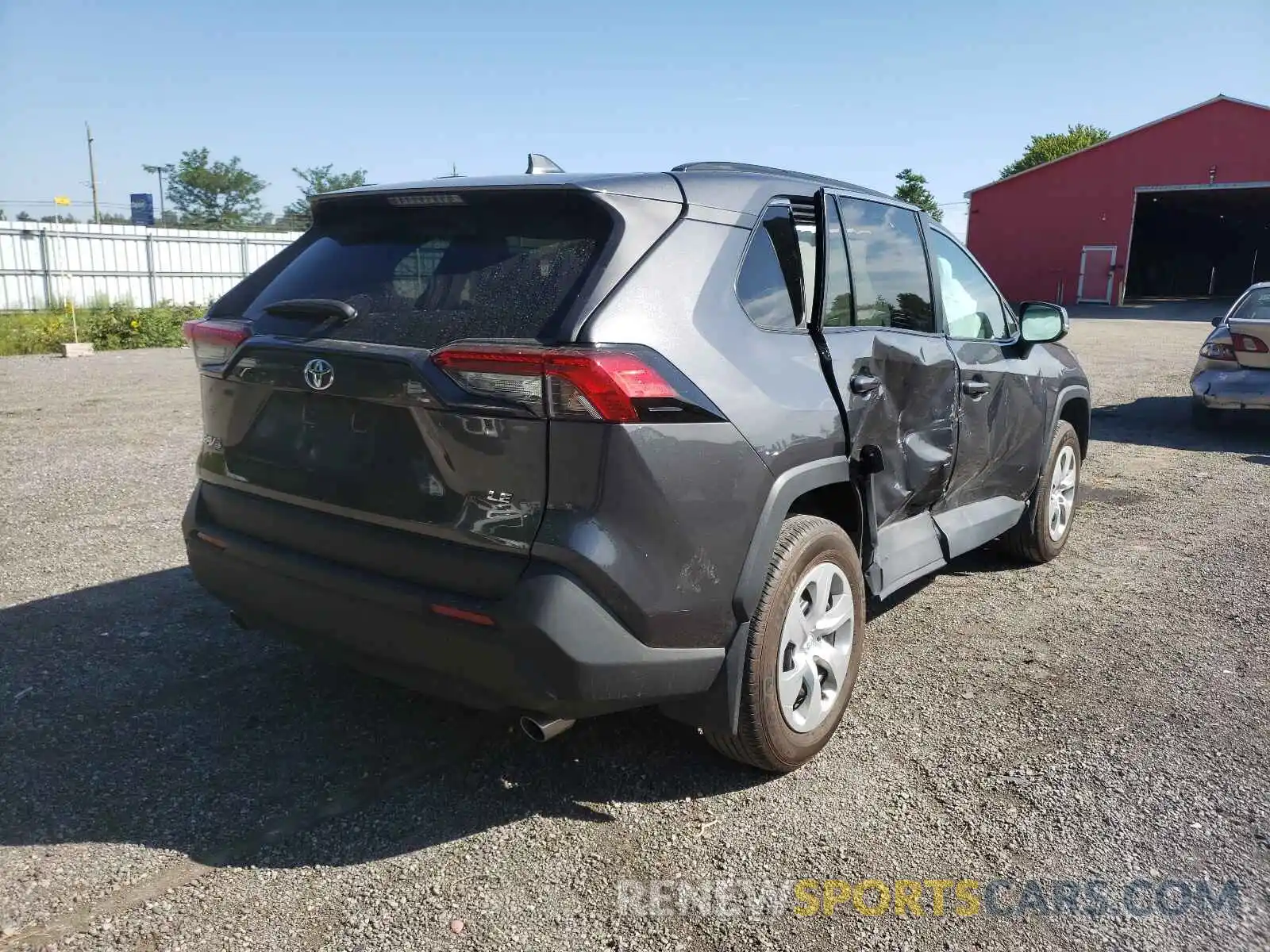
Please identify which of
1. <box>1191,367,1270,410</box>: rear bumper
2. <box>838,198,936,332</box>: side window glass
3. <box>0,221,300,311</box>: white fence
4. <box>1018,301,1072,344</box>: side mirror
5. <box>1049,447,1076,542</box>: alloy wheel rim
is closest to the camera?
<box>838,198,936,332</box>: side window glass

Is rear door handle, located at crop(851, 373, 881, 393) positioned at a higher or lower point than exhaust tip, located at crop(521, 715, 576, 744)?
higher

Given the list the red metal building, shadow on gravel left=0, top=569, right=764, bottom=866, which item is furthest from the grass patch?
the red metal building

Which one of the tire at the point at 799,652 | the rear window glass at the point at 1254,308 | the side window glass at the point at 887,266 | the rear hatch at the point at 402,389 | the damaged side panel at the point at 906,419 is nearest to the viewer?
the rear hatch at the point at 402,389

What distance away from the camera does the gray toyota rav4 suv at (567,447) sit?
2.45 metres

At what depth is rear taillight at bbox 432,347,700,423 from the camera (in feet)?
7.86

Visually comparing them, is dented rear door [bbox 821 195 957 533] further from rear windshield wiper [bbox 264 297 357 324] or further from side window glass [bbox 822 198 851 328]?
rear windshield wiper [bbox 264 297 357 324]

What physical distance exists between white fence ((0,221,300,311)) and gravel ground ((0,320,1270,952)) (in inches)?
833

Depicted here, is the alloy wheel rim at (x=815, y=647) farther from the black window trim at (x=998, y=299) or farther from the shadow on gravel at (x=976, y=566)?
the shadow on gravel at (x=976, y=566)

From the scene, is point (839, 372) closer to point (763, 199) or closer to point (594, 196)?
point (763, 199)

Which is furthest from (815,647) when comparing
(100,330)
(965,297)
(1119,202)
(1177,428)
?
(1119,202)

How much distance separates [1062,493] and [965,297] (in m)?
1.67

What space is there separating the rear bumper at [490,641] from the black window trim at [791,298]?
3.28ft

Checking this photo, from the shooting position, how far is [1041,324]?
185 inches

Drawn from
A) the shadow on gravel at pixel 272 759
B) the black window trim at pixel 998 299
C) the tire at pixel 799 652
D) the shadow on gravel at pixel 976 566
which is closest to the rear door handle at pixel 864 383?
the tire at pixel 799 652
